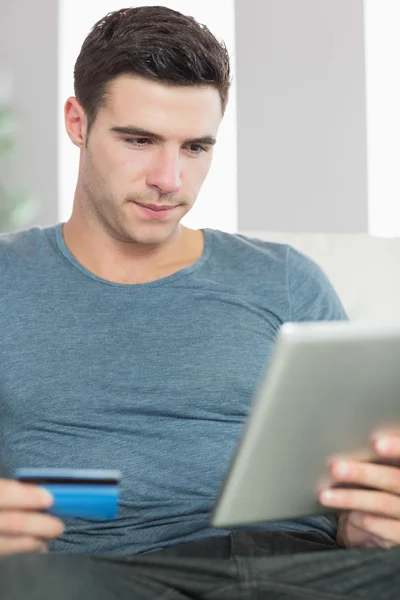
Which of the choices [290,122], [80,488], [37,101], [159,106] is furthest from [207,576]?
[37,101]

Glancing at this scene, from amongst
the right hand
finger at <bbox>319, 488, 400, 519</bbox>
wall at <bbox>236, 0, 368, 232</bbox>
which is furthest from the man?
wall at <bbox>236, 0, 368, 232</bbox>

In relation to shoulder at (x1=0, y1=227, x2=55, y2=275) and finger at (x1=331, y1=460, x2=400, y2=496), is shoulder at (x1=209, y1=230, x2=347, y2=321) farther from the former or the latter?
finger at (x1=331, y1=460, x2=400, y2=496)

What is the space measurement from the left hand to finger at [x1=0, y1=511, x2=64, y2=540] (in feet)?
0.99

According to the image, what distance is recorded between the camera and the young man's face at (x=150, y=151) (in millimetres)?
1513

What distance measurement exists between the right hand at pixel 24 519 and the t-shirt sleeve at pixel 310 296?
2.25ft

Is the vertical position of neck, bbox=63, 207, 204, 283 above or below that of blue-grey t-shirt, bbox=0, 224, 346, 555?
above

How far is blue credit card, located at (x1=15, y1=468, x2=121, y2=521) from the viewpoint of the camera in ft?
2.99

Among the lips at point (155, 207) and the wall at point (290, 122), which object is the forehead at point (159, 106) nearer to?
the lips at point (155, 207)

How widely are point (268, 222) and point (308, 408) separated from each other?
4.12 m

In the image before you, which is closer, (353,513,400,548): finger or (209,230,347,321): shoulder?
(353,513,400,548): finger

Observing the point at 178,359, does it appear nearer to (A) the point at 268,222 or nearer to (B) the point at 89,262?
(B) the point at 89,262

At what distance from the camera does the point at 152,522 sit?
1367 mm

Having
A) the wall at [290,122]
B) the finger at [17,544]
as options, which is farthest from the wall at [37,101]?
the finger at [17,544]

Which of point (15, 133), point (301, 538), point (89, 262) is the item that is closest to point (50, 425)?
point (89, 262)
